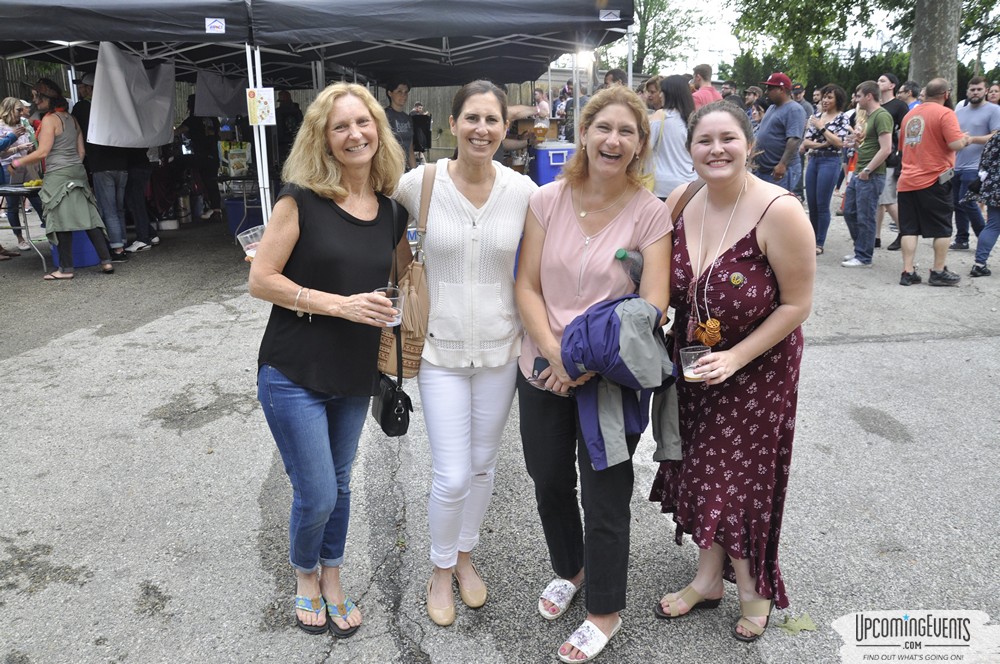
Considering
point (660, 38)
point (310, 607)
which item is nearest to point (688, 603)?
point (310, 607)

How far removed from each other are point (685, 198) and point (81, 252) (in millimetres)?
7736

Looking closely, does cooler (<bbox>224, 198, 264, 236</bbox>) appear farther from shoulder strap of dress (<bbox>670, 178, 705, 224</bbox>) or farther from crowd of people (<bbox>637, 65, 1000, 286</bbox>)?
shoulder strap of dress (<bbox>670, 178, 705, 224</bbox>)

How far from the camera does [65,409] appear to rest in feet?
14.3

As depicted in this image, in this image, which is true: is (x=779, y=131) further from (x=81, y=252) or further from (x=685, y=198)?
(x=81, y=252)

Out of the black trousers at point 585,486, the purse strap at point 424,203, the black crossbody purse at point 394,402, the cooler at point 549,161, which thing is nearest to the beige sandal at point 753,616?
the black trousers at point 585,486

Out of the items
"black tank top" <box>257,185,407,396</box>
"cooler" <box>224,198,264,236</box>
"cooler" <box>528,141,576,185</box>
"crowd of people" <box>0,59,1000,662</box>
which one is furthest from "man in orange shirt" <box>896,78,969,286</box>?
"cooler" <box>224,198,264,236</box>

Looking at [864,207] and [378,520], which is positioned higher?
[864,207]

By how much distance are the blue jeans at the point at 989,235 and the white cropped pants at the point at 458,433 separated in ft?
21.9

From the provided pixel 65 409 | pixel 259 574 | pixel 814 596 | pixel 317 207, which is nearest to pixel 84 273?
pixel 65 409

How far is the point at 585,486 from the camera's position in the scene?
2324 millimetres

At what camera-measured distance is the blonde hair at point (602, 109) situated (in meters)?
2.24

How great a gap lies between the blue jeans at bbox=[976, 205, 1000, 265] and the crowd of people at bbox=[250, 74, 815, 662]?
618cm

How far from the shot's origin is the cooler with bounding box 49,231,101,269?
7930mm

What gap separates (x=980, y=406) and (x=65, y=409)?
5582mm
